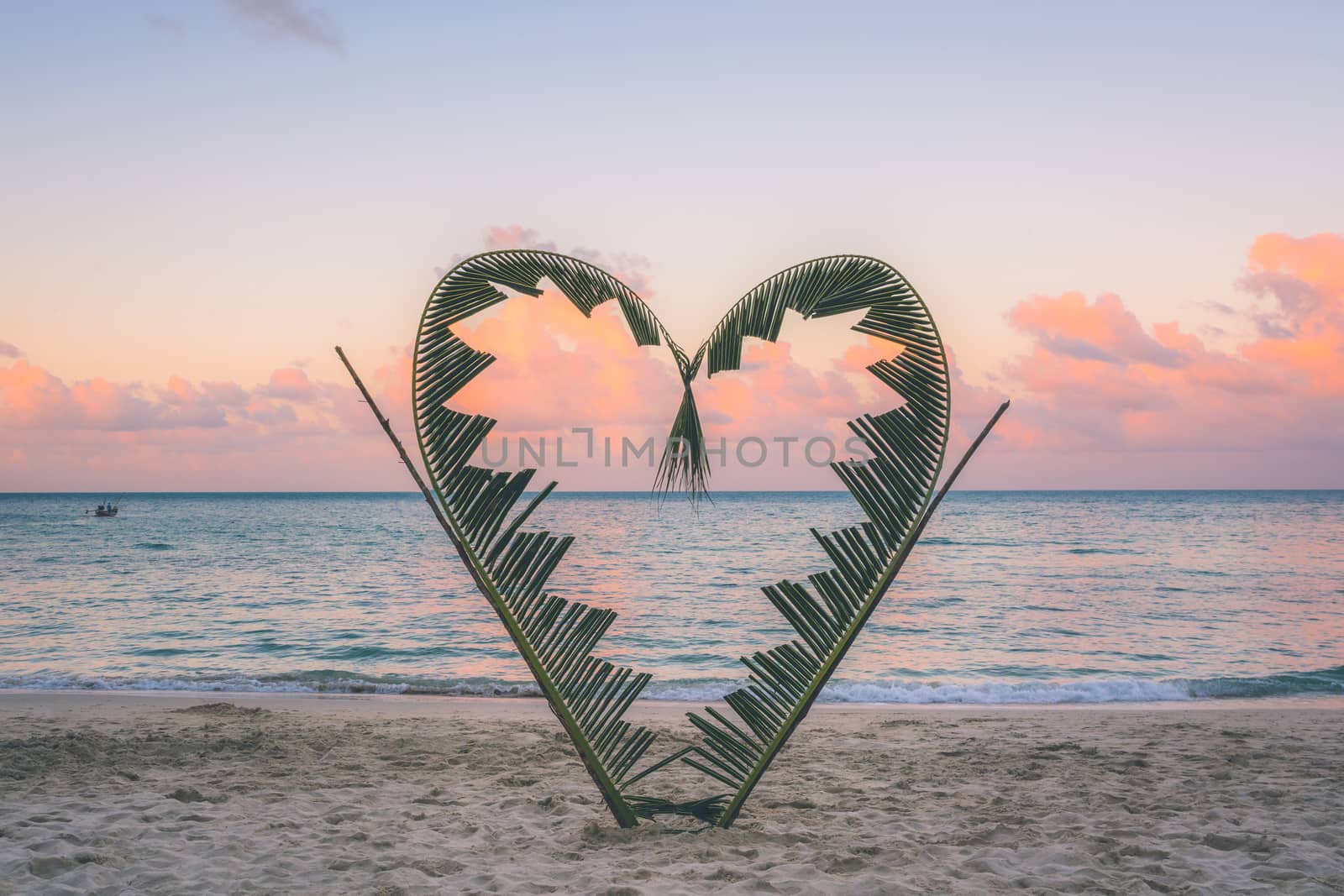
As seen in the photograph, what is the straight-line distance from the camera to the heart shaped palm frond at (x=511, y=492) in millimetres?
4695

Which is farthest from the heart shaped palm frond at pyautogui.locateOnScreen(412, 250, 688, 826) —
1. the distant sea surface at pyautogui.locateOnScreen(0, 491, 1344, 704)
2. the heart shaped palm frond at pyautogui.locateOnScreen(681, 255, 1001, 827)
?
the distant sea surface at pyautogui.locateOnScreen(0, 491, 1344, 704)

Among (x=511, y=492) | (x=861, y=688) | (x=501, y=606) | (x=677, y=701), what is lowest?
(x=677, y=701)

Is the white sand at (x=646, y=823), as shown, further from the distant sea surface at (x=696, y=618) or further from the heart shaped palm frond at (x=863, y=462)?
the distant sea surface at (x=696, y=618)

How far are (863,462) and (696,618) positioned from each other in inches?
577

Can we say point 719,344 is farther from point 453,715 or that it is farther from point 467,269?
point 453,715

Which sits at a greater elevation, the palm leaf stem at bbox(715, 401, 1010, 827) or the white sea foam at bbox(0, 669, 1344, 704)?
the palm leaf stem at bbox(715, 401, 1010, 827)

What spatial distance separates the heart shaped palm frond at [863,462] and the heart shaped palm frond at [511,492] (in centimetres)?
63

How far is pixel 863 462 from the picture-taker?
4711 millimetres

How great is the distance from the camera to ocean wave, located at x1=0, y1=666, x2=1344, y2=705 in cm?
1203

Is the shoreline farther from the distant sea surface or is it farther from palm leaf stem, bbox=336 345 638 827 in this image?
palm leaf stem, bbox=336 345 638 827

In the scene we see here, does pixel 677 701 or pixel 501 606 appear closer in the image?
pixel 501 606

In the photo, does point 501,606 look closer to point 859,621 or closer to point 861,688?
point 859,621

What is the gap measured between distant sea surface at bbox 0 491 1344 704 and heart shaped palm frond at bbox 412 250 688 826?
5.84m

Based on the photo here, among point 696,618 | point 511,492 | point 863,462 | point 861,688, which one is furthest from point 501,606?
point 696,618
